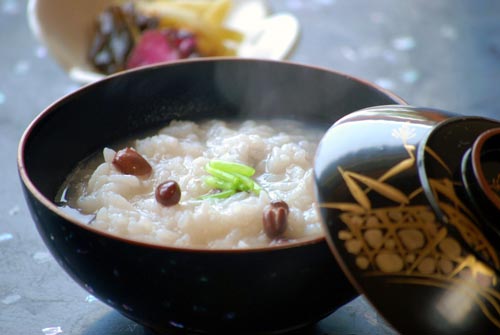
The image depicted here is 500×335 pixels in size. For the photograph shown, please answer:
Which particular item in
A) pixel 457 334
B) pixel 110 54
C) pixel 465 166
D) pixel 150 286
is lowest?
pixel 110 54

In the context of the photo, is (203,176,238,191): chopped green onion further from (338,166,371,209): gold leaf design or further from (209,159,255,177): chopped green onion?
(338,166,371,209): gold leaf design

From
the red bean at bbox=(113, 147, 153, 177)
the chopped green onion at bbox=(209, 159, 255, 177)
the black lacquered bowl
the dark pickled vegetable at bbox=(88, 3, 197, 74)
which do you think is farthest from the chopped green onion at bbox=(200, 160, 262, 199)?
the dark pickled vegetable at bbox=(88, 3, 197, 74)

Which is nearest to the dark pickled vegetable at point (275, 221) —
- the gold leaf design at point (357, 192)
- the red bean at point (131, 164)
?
the gold leaf design at point (357, 192)

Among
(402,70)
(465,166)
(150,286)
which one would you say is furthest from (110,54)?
(465,166)

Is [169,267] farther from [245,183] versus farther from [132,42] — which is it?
[132,42]

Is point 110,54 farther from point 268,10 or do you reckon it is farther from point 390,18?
point 390,18

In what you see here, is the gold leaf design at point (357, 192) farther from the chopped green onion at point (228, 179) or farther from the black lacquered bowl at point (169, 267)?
the chopped green onion at point (228, 179)

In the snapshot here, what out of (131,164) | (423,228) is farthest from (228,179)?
(423,228)
